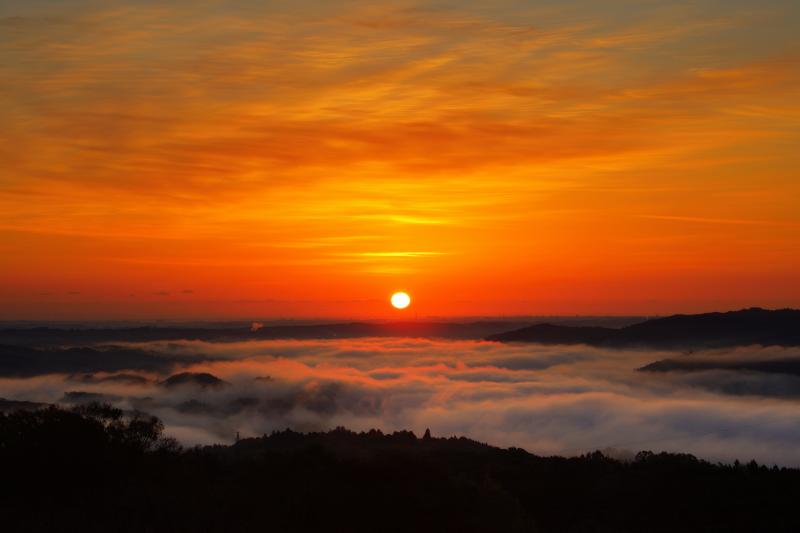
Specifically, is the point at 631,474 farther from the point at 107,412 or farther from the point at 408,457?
the point at 107,412

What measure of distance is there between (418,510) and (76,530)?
881 cm

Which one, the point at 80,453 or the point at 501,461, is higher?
the point at 80,453

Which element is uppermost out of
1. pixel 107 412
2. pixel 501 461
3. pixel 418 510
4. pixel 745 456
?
pixel 107 412

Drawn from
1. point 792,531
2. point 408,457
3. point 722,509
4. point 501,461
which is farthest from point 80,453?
point 501,461

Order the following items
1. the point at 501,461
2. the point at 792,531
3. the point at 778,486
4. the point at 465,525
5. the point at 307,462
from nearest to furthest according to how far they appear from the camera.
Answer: the point at 465,525 < the point at 307,462 < the point at 792,531 < the point at 778,486 < the point at 501,461

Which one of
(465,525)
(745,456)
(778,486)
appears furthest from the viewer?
(745,456)

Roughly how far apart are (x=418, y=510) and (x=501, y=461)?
38.9 metres

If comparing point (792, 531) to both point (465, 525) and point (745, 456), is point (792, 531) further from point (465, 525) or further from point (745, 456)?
point (745, 456)

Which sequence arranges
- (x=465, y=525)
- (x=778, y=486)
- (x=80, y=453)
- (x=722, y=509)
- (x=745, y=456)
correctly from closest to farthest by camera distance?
(x=465, y=525) < (x=80, y=453) < (x=722, y=509) < (x=778, y=486) < (x=745, y=456)

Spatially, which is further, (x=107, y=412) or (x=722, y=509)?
(x=722, y=509)

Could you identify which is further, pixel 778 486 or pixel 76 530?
pixel 778 486

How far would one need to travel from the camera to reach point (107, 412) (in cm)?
2972

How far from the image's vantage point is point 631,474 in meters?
49.0

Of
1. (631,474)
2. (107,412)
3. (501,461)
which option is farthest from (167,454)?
(501,461)
